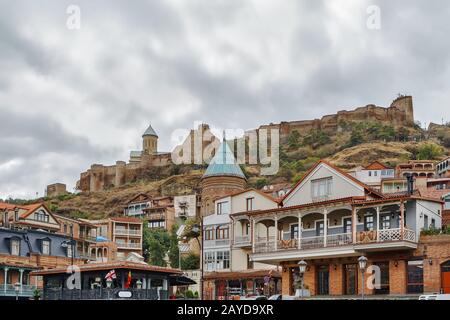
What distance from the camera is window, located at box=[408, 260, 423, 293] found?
19312mm

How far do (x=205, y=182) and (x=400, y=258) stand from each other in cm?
1573

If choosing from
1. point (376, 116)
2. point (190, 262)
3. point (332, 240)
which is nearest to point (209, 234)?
point (190, 262)

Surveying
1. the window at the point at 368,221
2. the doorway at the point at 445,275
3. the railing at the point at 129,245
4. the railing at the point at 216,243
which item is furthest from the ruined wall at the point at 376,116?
the doorway at the point at 445,275

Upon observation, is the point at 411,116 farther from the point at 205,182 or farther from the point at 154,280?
the point at 154,280

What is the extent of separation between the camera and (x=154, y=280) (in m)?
22.3

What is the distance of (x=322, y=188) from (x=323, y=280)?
2888mm

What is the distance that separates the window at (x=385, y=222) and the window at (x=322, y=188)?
2077 mm

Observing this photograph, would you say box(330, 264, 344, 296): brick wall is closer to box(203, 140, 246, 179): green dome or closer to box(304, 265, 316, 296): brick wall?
box(304, 265, 316, 296): brick wall

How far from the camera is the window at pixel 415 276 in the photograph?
19.3 metres

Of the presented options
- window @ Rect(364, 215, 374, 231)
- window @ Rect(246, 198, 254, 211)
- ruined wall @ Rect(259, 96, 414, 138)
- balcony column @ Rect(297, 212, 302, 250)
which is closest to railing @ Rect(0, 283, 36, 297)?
balcony column @ Rect(297, 212, 302, 250)

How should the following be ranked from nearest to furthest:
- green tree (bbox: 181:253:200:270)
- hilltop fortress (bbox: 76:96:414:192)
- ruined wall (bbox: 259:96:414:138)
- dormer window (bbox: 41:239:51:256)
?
dormer window (bbox: 41:239:51:256), hilltop fortress (bbox: 76:96:414:192), green tree (bbox: 181:253:200:270), ruined wall (bbox: 259:96:414:138)

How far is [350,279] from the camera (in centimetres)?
2098

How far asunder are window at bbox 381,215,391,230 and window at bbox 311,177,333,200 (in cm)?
208
